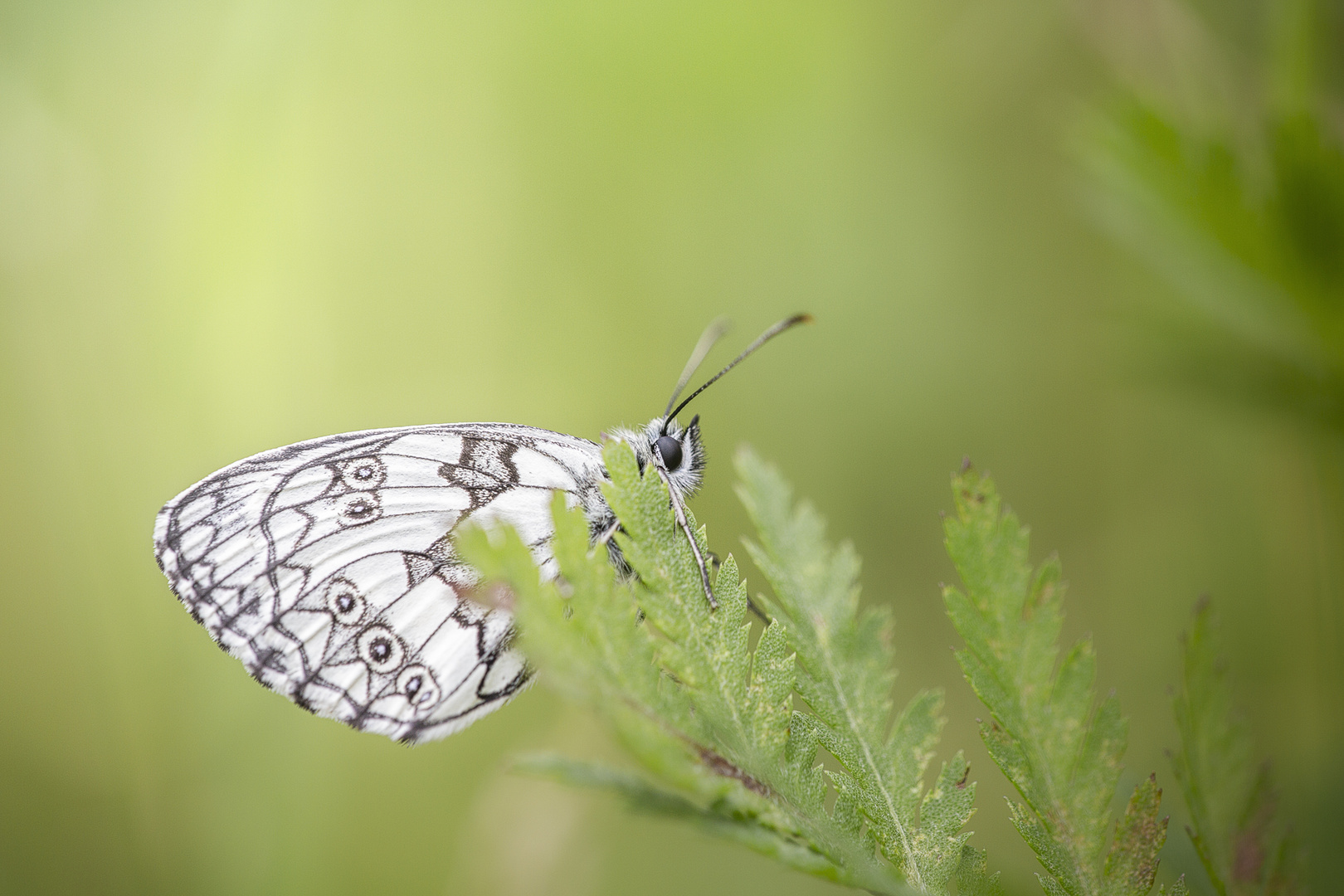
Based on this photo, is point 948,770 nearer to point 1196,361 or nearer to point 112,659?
point 1196,361

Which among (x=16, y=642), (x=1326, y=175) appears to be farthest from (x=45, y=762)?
(x=1326, y=175)

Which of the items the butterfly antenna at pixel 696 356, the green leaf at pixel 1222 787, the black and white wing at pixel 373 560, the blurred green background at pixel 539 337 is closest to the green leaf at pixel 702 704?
the green leaf at pixel 1222 787

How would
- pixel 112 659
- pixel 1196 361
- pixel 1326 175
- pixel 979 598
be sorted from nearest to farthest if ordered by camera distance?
pixel 979 598, pixel 1326 175, pixel 1196 361, pixel 112 659

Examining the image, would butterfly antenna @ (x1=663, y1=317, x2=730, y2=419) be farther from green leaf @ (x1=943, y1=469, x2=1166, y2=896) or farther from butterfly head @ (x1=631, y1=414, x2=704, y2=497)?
green leaf @ (x1=943, y1=469, x2=1166, y2=896)

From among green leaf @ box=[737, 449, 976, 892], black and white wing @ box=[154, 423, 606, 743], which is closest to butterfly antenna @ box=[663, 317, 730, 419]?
black and white wing @ box=[154, 423, 606, 743]

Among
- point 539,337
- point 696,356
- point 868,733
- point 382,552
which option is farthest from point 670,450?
point 539,337
